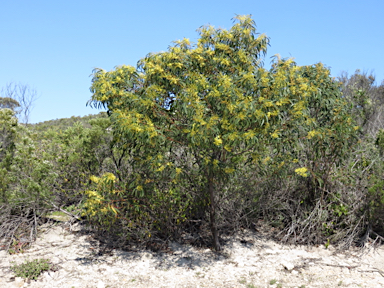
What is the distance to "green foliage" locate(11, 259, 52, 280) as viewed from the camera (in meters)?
4.82

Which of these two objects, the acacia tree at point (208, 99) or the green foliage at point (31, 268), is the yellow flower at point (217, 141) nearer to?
the acacia tree at point (208, 99)

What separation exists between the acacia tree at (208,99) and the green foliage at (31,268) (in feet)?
5.49

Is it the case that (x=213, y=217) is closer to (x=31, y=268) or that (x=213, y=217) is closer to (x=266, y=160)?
(x=266, y=160)

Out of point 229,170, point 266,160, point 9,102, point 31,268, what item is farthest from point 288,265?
point 9,102

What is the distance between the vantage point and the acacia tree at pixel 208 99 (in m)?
4.20

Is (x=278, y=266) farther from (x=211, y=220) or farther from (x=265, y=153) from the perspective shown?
(x=265, y=153)

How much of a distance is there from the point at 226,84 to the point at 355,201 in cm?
337

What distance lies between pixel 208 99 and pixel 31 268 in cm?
328

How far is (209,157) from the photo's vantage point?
4.73m

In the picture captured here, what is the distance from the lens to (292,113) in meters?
4.71

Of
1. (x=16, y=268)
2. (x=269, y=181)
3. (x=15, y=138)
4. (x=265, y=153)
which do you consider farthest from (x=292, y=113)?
(x=15, y=138)

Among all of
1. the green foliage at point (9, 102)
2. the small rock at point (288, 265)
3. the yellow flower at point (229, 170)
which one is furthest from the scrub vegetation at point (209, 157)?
the green foliage at point (9, 102)

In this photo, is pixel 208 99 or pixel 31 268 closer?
pixel 208 99

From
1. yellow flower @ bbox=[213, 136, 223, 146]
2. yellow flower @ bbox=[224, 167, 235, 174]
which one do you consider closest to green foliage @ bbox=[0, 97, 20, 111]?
yellow flower @ bbox=[224, 167, 235, 174]
